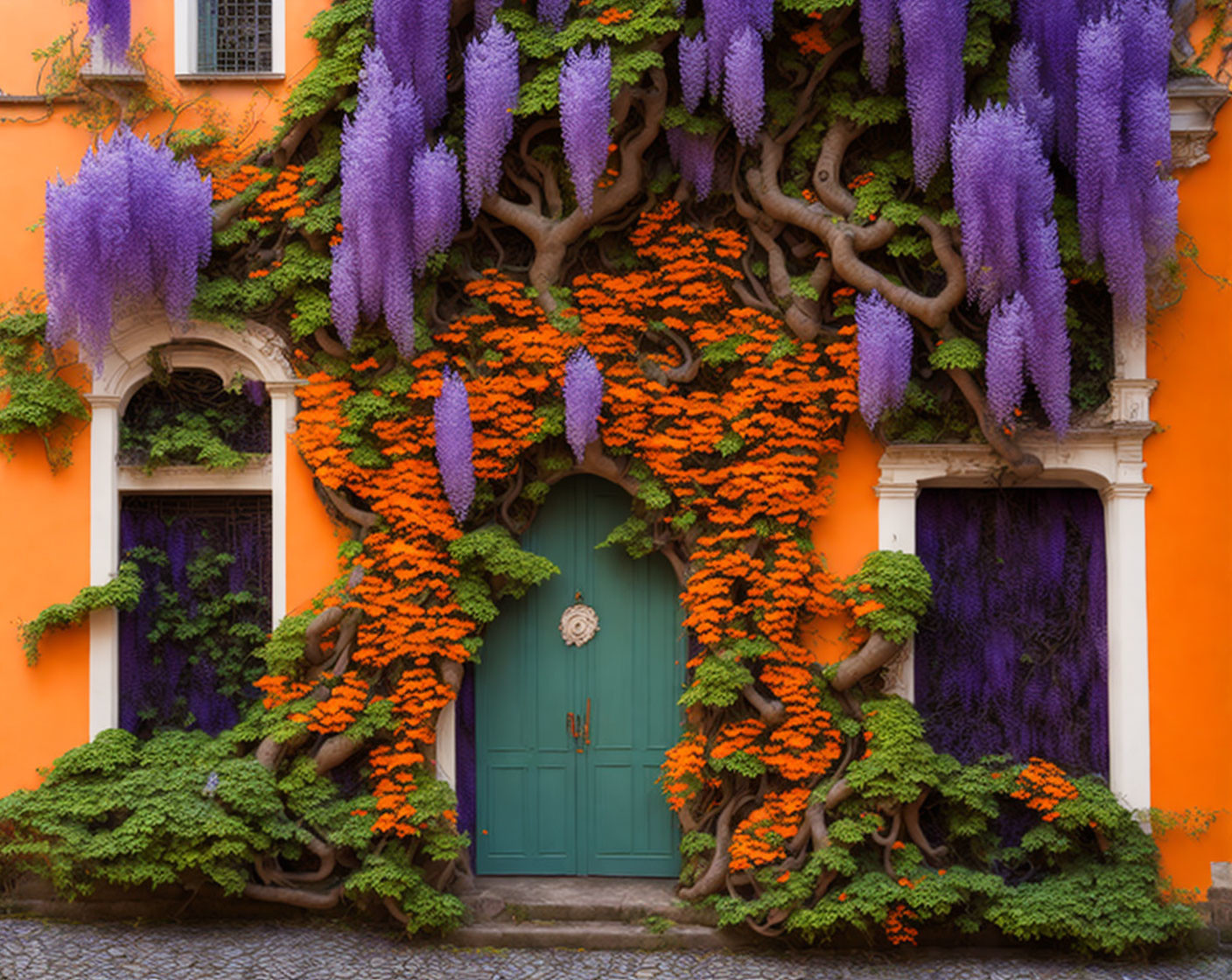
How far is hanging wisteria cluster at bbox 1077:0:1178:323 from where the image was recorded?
5.78 meters

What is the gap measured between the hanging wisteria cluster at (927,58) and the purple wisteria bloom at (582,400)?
7.32 feet

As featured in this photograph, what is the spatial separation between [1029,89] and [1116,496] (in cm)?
245

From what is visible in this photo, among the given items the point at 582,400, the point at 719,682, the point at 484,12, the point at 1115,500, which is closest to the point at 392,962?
the point at 719,682

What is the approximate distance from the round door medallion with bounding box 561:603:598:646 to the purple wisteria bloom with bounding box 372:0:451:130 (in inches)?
128

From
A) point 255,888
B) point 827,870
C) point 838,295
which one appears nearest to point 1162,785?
point 827,870

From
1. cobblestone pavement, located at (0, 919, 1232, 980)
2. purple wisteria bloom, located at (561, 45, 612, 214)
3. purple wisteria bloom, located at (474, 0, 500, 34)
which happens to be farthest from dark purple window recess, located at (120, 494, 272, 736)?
purple wisteria bloom, located at (474, 0, 500, 34)

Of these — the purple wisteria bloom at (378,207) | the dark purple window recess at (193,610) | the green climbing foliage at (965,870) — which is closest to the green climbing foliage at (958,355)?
the green climbing foliage at (965,870)

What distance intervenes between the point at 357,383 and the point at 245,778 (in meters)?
2.42

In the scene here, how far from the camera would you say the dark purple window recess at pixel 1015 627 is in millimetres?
6324

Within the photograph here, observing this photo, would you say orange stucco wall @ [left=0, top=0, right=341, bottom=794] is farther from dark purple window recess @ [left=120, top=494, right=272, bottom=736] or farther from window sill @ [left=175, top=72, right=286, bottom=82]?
dark purple window recess @ [left=120, top=494, right=272, bottom=736]

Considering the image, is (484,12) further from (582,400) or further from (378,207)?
(582,400)

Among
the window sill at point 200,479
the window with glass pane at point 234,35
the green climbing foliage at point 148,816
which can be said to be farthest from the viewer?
the window with glass pane at point 234,35

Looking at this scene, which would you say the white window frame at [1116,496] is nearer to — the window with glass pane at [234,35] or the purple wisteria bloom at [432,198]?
the purple wisteria bloom at [432,198]

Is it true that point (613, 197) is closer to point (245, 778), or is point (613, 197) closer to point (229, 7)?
point (229, 7)
